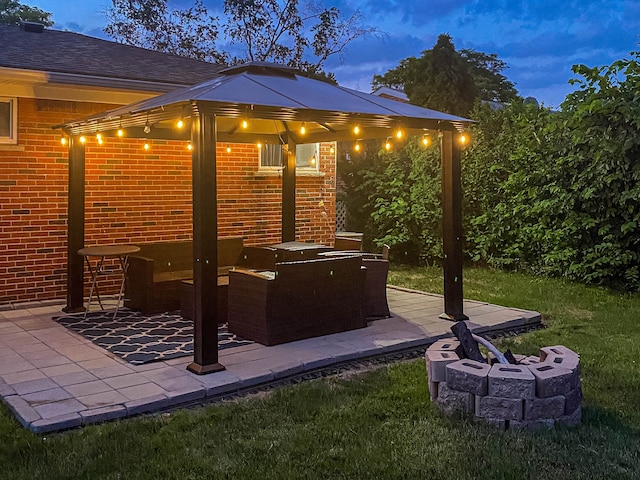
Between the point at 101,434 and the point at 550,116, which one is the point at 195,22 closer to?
the point at 550,116

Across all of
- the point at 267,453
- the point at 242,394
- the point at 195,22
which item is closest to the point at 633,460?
the point at 267,453

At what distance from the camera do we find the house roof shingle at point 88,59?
766 centimetres

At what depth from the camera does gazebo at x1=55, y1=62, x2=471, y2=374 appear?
16.4 feet

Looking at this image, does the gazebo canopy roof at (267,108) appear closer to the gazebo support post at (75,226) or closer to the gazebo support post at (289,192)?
the gazebo support post at (75,226)

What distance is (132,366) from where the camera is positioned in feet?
17.2

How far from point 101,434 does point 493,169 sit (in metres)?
8.08

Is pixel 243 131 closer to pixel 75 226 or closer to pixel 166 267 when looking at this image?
pixel 166 267

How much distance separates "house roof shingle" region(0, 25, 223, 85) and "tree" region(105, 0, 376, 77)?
14792mm

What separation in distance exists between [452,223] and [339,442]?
11.5 ft

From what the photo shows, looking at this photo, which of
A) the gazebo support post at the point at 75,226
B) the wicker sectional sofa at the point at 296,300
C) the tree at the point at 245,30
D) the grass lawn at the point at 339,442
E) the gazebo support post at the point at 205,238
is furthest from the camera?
the tree at the point at 245,30

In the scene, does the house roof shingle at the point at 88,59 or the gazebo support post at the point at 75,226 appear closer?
the gazebo support post at the point at 75,226

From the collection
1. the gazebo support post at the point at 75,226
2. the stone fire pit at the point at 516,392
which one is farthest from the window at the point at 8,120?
the stone fire pit at the point at 516,392

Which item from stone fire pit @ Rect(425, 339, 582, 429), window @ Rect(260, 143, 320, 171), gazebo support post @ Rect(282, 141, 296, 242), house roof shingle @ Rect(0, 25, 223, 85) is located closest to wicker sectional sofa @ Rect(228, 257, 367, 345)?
stone fire pit @ Rect(425, 339, 582, 429)

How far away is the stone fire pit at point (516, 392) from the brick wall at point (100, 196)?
17.7 feet
